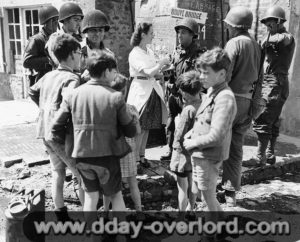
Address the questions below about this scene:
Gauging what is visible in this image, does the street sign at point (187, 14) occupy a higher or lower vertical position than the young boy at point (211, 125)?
higher

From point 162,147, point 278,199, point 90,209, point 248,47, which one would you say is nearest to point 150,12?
point 162,147

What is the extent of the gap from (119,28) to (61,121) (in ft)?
12.2

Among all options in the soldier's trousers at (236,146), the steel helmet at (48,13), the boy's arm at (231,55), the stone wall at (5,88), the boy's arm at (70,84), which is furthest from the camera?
the stone wall at (5,88)

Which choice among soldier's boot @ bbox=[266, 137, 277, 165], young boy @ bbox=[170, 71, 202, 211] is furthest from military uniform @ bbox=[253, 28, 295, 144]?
young boy @ bbox=[170, 71, 202, 211]

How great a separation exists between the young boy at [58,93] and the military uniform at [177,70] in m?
1.62

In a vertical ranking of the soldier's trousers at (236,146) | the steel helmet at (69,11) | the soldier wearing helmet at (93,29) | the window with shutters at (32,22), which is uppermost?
the window with shutters at (32,22)

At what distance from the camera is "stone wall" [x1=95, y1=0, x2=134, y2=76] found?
614cm

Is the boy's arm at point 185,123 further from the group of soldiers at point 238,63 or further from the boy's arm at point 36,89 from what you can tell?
the boy's arm at point 36,89

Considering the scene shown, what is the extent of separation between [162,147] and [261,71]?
2.18 metres

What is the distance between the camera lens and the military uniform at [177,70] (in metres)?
4.53

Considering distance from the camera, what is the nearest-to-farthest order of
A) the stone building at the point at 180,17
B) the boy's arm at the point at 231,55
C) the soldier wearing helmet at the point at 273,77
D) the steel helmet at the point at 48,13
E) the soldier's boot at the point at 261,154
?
1. the boy's arm at the point at 231,55
2. the steel helmet at the point at 48,13
3. the soldier wearing helmet at the point at 273,77
4. the soldier's boot at the point at 261,154
5. the stone building at the point at 180,17

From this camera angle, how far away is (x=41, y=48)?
4.66m

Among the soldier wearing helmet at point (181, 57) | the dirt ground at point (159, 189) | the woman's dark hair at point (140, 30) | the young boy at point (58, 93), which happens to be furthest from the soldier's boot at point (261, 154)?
the young boy at point (58, 93)

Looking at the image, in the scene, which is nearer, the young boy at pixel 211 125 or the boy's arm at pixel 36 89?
the young boy at pixel 211 125
